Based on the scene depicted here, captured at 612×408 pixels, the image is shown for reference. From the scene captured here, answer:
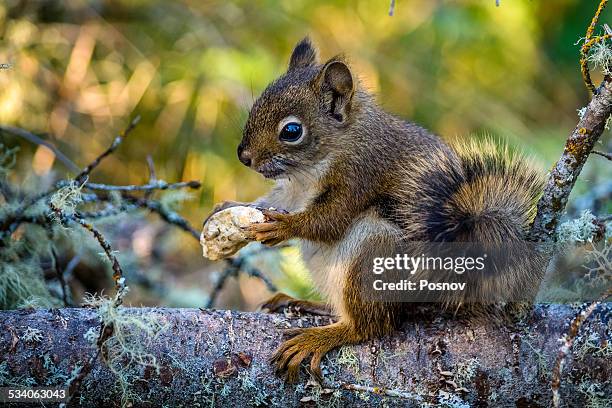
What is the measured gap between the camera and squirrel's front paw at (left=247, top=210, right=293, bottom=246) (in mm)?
1677

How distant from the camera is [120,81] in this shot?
3.57 meters

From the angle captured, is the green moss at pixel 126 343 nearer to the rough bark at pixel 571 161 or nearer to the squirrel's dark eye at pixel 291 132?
the squirrel's dark eye at pixel 291 132

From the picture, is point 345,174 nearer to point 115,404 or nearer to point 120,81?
point 115,404

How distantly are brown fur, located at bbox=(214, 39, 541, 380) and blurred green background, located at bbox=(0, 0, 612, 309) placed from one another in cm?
118

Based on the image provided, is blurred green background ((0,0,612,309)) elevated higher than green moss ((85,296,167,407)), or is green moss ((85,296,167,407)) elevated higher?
blurred green background ((0,0,612,309))

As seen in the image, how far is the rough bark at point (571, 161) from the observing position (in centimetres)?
146

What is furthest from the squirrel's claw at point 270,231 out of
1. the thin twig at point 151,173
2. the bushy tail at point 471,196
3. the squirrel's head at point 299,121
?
the thin twig at point 151,173

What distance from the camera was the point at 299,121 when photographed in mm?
1854

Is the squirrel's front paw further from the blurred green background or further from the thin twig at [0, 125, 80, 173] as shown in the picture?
the blurred green background

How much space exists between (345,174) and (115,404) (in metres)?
0.76

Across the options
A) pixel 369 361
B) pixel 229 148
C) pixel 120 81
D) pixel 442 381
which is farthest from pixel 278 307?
pixel 120 81

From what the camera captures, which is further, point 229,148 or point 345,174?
point 229,148

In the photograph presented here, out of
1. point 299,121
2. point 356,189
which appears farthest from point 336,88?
point 356,189
